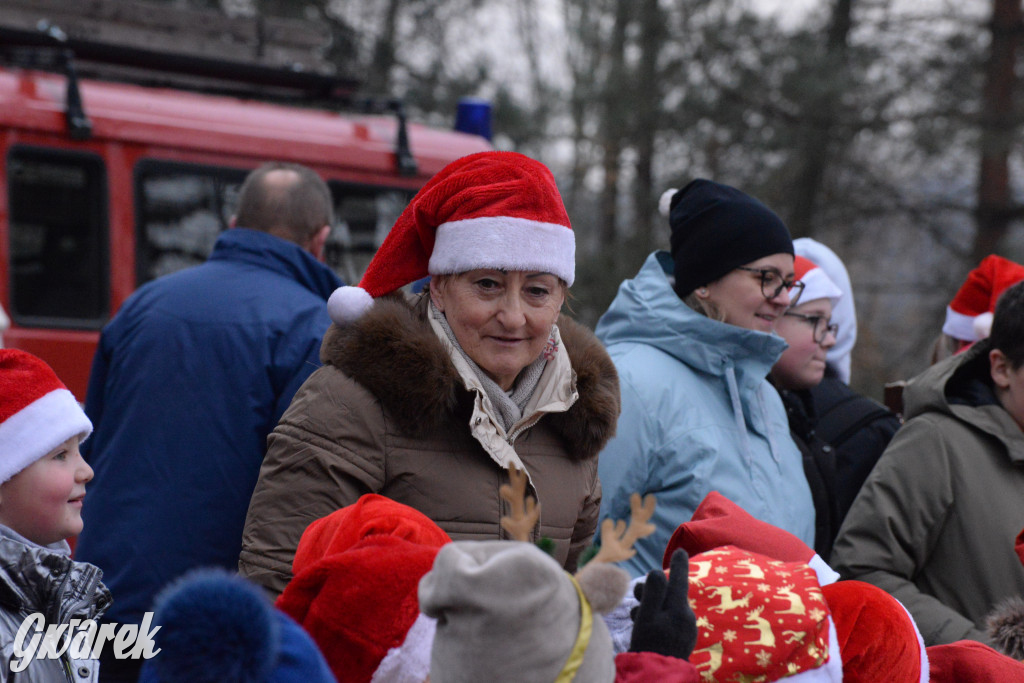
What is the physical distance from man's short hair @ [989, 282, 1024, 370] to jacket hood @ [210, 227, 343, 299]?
6.78 feet

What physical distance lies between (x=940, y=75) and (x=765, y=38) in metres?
1.61

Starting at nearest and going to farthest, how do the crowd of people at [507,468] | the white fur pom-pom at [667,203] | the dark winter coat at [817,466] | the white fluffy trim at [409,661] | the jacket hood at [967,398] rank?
1. the crowd of people at [507,468]
2. the white fluffy trim at [409,661]
3. the jacket hood at [967,398]
4. the dark winter coat at [817,466]
5. the white fur pom-pom at [667,203]

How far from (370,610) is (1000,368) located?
2326mm

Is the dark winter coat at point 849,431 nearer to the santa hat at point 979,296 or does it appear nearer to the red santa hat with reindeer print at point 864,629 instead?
the santa hat at point 979,296

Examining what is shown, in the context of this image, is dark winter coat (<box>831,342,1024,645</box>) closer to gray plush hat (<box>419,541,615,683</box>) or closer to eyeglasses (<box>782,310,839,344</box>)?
eyeglasses (<box>782,310,839,344</box>)

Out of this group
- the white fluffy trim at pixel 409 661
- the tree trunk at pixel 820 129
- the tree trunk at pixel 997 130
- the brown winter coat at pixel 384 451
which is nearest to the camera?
the white fluffy trim at pixel 409 661

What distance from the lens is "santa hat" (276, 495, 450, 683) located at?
1.53 metres

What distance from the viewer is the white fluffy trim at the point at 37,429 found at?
7.06 ft

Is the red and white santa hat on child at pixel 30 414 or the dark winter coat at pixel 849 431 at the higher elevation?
the red and white santa hat on child at pixel 30 414

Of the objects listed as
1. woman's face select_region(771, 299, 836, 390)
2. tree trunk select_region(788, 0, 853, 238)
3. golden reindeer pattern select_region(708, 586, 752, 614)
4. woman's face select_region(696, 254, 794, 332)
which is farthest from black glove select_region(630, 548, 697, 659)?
tree trunk select_region(788, 0, 853, 238)

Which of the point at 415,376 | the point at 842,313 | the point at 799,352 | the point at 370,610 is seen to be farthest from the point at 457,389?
the point at 842,313

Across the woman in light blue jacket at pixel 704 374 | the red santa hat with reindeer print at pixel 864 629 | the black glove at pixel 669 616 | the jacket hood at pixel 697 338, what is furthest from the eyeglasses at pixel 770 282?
the black glove at pixel 669 616

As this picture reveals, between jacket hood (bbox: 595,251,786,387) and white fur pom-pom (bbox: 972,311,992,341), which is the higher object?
jacket hood (bbox: 595,251,786,387)

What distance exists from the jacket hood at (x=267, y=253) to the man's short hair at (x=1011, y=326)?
2.07 meters
